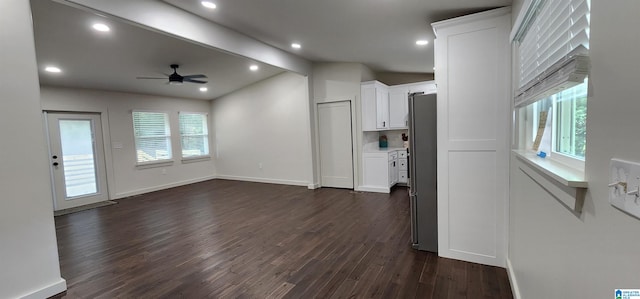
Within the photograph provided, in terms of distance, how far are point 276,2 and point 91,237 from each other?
372 cm

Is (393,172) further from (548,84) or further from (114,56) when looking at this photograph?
(114,56)

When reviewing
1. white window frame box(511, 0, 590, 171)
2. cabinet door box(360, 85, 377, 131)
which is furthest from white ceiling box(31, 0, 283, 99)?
white window frame box(511, 0, 590, 171)

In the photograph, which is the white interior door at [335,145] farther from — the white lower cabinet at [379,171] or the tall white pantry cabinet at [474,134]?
the tall white pantry cabinet at [474,134]

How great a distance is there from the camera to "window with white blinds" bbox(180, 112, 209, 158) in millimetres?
7066

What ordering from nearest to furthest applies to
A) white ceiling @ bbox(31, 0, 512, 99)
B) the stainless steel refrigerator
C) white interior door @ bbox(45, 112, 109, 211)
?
the stainless steel refrigerator, white ceiling @ bbox(31, 0, 512, 99), white interior door @ bbox(45, 112, 109, 211)

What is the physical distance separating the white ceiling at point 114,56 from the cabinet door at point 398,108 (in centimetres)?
277

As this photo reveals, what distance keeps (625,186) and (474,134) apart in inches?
72.0

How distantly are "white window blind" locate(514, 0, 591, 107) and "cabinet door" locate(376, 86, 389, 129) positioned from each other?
3.49m

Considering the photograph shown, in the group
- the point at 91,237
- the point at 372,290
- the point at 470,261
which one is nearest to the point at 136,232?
the point at 91,237

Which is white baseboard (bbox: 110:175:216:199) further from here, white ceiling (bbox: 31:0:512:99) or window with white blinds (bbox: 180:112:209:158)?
white ceiling (bbox: 31:0:512:99)

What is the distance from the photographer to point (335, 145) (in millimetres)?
5852

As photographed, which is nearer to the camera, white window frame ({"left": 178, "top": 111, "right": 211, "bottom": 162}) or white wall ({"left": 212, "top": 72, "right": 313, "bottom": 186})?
white wall ({"left": 212, "top": 72, "right": 313, "bottom": 186})

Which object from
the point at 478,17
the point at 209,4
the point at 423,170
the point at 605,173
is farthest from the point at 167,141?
the point at 605,173

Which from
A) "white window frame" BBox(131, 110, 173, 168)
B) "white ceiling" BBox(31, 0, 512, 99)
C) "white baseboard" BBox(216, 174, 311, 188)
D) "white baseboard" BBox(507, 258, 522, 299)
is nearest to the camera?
"white baseboard" BBox(507, 258, 522, 299)
